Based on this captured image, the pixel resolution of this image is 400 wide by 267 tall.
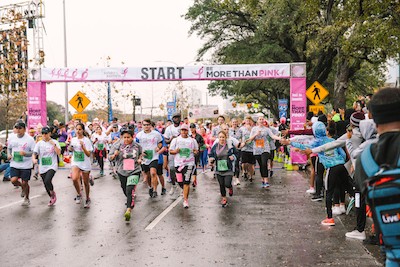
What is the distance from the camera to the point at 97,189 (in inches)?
571

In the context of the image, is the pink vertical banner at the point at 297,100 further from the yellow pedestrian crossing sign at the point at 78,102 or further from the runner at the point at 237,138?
the yellow pedestrian crossing sign at the point at 78,102

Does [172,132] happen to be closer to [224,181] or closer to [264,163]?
[264,163]

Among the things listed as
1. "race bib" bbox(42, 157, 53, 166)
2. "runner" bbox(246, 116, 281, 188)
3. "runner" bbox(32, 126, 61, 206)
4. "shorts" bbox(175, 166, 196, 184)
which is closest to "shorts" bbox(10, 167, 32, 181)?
"runner" bbox(32, 126, 61, 206)

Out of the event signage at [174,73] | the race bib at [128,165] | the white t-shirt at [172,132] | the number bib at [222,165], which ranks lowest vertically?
the number bib at [222,165]

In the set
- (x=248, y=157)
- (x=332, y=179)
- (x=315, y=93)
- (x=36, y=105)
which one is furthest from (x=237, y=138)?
(x=36, y=105)

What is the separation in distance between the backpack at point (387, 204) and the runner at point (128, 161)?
7.39 meters

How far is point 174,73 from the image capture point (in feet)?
67.0

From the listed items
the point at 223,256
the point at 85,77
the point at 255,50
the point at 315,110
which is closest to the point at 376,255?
the point at 223,256

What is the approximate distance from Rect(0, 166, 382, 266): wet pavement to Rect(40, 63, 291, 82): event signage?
7997mm

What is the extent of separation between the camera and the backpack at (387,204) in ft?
8.88

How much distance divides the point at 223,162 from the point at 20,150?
4.77m

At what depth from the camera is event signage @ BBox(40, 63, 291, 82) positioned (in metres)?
20.0

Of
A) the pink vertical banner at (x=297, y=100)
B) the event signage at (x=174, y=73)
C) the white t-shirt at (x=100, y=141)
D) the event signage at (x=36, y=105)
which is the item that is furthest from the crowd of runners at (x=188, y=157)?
the event signage at (x=36, y=105)

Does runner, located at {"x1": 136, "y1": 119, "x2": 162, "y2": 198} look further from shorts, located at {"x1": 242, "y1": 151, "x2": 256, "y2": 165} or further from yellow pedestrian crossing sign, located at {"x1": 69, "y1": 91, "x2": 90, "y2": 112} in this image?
yellow pedestrian crossing sign, located at {"x1": 69, "y1": 91, "x2": 90, "y2": 112}
